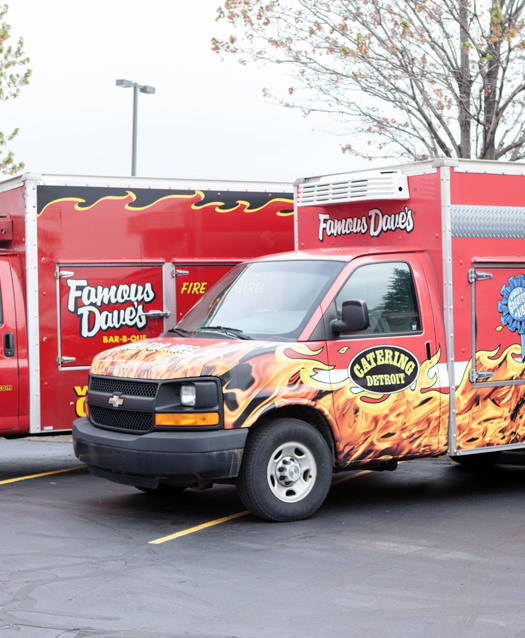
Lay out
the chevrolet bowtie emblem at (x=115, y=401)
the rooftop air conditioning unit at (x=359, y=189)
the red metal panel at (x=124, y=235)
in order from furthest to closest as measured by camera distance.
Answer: the red metal panel at (x=124, y=235) < the rooftop air conditioning unit at (x=359, y=189) < the chevrolet bowtie emblem at (x=115, y=401)

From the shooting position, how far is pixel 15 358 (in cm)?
907

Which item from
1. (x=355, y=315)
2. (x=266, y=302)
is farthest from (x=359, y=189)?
(x=355, y=315)

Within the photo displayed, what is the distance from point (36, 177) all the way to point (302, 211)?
9.02 ft

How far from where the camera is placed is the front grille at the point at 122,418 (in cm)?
704

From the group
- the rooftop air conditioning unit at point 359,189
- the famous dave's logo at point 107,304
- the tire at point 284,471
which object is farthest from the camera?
the famous dave's logo at point 107,304

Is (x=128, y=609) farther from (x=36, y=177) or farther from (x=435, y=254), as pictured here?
(x=36, y=177)

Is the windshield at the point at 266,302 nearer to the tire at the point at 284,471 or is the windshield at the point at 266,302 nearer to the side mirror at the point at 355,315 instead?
the side mirror at the point at 355,315

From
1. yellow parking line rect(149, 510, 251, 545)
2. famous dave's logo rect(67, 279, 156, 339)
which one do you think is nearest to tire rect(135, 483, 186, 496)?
yellow parking line rect(149, 510, 251, 545)

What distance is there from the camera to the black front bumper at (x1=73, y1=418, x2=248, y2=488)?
6719 millimetres

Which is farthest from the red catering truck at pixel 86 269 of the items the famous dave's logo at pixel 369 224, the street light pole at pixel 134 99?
the street light pole at pixel 134 99

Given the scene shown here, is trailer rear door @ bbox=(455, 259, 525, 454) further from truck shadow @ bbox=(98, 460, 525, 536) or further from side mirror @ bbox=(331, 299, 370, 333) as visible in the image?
side mirror @ bbox=(331, 299, 370, 333)

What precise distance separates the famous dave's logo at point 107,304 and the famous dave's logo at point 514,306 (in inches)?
150

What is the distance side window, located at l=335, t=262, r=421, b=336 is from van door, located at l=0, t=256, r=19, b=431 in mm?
3568

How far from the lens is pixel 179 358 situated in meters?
7.00
